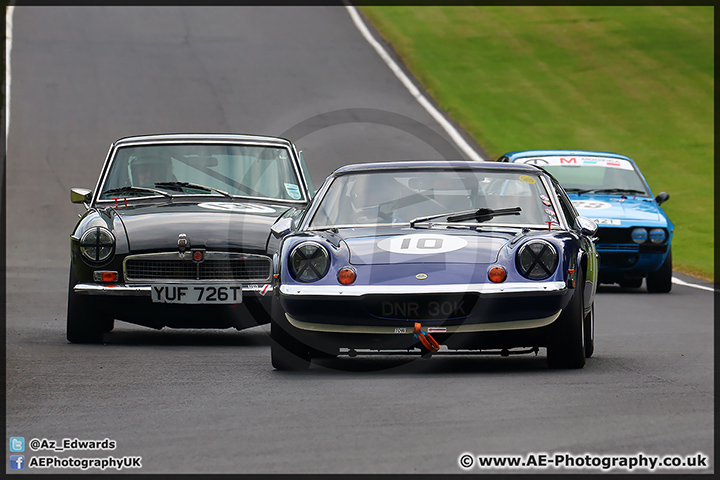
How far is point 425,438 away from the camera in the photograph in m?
5.16

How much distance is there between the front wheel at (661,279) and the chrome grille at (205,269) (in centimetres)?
683

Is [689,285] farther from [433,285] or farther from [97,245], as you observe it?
[433,285]

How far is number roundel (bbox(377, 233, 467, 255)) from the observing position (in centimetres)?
708

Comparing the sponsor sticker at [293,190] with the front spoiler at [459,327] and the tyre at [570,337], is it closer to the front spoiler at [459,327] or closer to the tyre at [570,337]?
the front spoiler at [459,327]

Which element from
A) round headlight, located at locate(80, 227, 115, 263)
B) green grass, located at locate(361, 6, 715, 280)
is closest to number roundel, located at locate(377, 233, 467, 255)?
round headlight, located at locate(80, 227, 115, 263)

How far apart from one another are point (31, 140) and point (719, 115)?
17.3 meters

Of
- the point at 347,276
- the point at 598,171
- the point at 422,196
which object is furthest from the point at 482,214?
the point at 598,171

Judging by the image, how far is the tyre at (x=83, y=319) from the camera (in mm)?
8914

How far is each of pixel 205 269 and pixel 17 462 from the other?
4.21 metres

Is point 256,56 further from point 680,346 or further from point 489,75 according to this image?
point 680,346

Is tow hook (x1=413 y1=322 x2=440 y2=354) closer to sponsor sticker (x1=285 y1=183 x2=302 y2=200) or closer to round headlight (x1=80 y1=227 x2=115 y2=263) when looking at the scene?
round headlight (x1=80 y1=227 x2=115 y2=263)

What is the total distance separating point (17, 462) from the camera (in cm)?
483

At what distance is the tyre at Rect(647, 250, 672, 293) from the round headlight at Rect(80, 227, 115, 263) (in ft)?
24.7

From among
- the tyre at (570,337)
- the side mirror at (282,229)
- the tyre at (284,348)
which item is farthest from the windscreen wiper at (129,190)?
the tyre at (570,337)
